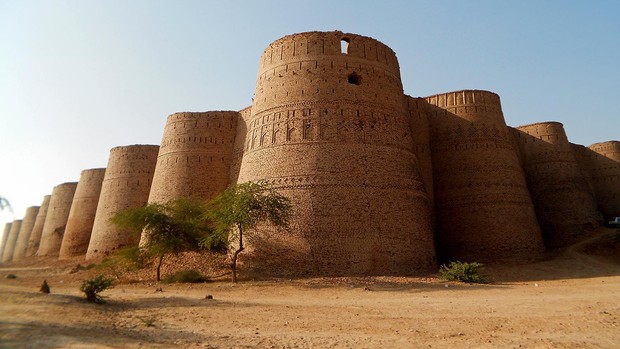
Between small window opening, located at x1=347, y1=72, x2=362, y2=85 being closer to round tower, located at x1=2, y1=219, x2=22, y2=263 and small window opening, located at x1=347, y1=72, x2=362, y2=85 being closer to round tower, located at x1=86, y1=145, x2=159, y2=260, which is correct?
round tower, located at x1=86, y1=145, x2=159, y2=260

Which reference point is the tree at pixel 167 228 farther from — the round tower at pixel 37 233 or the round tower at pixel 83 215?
the round tower at pixel 37 233

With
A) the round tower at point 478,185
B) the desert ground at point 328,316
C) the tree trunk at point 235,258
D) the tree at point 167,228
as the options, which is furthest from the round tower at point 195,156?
the round tower at point 478,185

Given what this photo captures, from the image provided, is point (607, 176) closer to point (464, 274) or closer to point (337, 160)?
point (464, 274)

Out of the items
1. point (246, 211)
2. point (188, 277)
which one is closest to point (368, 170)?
point (246, 211)

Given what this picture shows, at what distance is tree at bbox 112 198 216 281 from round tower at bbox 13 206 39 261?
3629 cm

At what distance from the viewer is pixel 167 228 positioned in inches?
643

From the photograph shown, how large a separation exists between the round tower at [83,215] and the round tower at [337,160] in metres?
19.1

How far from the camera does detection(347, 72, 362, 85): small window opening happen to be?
16530mm

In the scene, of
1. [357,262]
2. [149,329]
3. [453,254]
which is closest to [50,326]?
[149,329]

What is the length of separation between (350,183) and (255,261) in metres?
4.05

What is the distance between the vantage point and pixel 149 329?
6469 mm

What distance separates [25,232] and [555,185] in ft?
165

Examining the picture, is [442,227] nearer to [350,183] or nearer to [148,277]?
[350,183]

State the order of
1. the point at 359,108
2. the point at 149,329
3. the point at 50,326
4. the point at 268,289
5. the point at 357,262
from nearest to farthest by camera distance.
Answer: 1. the point at 50,326
2. the point at 149,329
3. the point at 268,289
4. the point at 357,262
5. the point at 359,108
